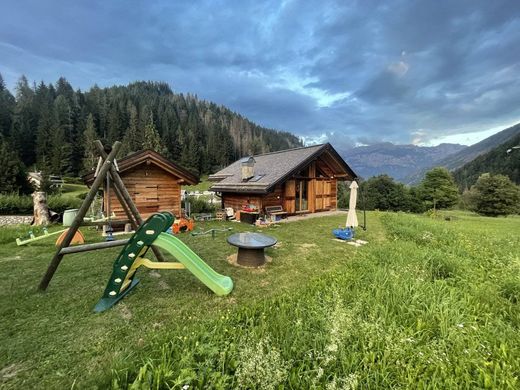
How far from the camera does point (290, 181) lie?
636 inches

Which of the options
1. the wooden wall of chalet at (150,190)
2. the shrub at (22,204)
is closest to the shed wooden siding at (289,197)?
the wooden wall of chalet at (150,190)

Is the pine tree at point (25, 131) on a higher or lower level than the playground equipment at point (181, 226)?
higher

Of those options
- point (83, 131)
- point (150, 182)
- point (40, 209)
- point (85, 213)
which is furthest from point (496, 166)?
point (83, 131)

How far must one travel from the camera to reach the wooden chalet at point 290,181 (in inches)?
585

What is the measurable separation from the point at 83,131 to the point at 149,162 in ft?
189

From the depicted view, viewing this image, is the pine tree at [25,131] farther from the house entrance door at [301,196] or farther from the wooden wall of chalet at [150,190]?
the house entrance door at [301,196]

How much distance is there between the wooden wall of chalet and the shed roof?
42 cm

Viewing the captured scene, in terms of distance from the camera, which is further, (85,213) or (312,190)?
(312,190)

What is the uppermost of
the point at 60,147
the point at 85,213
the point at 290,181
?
the point at 60,147

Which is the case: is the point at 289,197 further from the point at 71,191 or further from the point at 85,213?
the point at 71,191

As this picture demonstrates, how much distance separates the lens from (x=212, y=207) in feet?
61.1

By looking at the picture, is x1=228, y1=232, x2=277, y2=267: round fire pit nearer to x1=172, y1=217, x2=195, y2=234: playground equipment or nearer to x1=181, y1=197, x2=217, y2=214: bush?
x1=172, y1=217, x2=195, y2=234: playground equipment

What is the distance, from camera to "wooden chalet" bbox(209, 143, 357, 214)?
14.9m

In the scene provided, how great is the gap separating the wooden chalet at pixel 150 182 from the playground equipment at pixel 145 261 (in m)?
7.81
